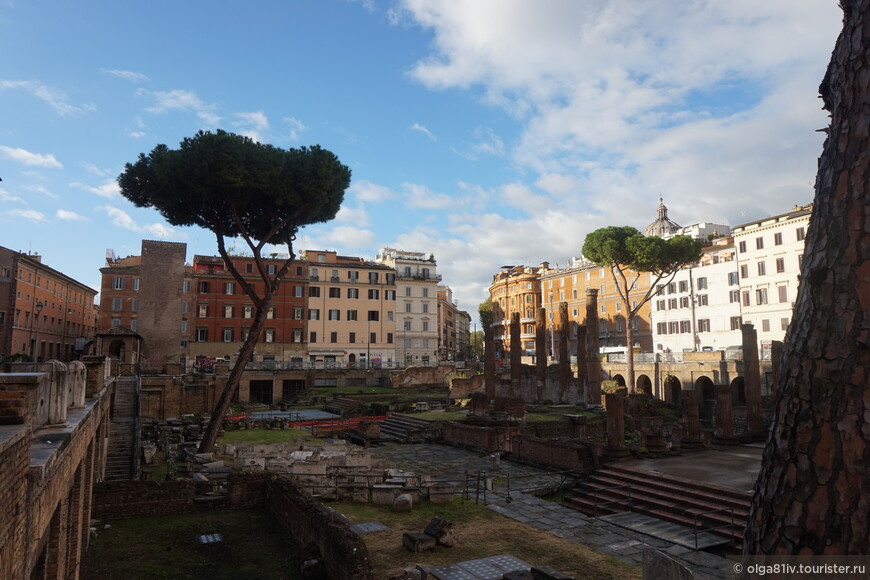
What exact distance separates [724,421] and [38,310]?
2025 inches

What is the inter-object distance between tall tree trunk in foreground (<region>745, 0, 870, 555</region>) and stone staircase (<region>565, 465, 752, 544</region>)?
35.4ft

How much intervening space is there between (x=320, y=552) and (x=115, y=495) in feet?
20.3

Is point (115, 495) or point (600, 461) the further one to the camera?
point (600, 461)

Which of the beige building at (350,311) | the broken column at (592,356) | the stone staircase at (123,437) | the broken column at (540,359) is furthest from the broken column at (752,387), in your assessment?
the beige building at (350,311)

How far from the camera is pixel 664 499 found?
14062mm

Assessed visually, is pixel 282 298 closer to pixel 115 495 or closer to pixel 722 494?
pixel 115 495

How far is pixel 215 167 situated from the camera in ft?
74.8

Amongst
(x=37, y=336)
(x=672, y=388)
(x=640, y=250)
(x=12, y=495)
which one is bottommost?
(x=672, y=388)

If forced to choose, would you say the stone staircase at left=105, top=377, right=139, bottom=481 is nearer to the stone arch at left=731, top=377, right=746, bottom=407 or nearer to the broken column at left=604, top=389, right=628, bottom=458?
the broken column at left=604, top=389, right=628, bottom=458

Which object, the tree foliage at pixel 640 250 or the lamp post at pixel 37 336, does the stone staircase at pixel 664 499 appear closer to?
the tree foliage at pixel 640 250

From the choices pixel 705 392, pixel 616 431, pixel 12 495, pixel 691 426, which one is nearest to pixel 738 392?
pixel 705 392

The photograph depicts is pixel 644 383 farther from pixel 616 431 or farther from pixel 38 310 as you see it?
pixel 38 310

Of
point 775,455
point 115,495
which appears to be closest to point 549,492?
point 115,495

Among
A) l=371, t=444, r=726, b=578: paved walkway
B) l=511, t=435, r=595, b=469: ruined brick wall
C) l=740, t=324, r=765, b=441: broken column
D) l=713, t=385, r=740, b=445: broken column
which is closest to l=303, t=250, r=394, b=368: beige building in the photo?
l=371, t=444, r=726, b=578: paved walkway
